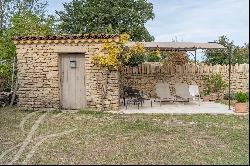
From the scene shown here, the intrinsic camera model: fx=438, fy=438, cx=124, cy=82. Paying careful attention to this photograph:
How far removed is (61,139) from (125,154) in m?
2.38

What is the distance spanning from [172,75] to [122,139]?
10.6m

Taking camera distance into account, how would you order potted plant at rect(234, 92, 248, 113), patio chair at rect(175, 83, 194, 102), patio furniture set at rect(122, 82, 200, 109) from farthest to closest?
patio chair at rect(175, 83, 194, 102) → patio furniture set at rect(122, 82, 200, 109) → potted plant at rect(234, 92, 248, 113)

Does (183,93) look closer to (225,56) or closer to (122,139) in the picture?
(122,139)

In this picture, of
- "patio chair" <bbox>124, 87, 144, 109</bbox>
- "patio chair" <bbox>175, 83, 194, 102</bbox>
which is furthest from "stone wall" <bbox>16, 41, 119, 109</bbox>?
"patio chair" <bbox>175, 83, 194, 102</bbox>

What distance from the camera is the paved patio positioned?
52.3 ft

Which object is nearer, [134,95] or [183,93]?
[134,95]

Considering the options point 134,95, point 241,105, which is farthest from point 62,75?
point 241,105

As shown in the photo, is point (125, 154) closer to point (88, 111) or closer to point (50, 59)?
point (88, 111)

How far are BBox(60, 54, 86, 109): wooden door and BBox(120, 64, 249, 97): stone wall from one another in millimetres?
4484

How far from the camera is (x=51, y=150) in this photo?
1030cm

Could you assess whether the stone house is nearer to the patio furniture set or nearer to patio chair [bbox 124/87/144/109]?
patio chair [bbox 124/87/144/109]

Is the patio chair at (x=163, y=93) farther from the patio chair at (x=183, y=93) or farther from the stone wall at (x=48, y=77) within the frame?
the stone wall at (x=48, y=77)

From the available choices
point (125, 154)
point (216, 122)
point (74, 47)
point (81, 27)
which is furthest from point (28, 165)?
point (81, 27)

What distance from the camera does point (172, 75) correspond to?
70.7 ft
